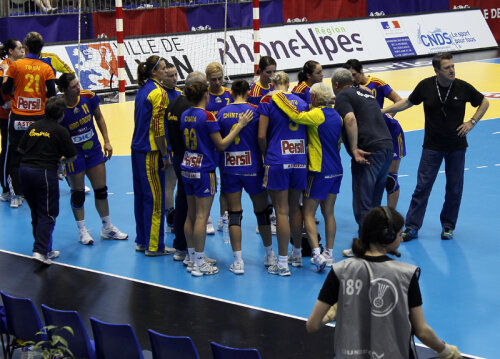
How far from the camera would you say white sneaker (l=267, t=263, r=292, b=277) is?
841 cm

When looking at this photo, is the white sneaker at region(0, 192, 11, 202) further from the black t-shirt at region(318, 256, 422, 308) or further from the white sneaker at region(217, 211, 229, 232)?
the black t-shirt at region(318, 256, 422, 308)

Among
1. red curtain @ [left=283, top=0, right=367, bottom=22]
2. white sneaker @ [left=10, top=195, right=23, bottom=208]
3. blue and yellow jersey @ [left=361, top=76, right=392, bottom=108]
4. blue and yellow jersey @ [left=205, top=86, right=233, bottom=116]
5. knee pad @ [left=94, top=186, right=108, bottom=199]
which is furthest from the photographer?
red curtain @ [left=283, top=0, right=367, bottom=22]

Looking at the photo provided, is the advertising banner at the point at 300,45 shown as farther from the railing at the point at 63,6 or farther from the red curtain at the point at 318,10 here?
the railing at the point at 63,6

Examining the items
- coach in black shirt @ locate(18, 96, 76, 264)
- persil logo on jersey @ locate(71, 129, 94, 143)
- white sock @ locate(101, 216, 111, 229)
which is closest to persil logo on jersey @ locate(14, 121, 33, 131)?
persil logo on jersey @ locate(71, 129, 94, 143)

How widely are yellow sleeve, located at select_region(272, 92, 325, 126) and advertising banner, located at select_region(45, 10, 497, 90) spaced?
10.8m

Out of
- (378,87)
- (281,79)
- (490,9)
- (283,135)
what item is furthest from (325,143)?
(490,9)

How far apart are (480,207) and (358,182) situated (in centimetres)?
254

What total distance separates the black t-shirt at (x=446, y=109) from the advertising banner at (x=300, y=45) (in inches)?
411

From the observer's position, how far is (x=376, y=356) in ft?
14.4

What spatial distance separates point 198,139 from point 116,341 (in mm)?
3114

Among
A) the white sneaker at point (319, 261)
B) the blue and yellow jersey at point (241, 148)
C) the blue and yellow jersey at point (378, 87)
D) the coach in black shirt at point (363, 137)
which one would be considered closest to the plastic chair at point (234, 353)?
the blue and yellow jersey at point (241, 148)

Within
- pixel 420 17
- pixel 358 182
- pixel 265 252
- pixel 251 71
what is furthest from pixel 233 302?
pixel 420 17

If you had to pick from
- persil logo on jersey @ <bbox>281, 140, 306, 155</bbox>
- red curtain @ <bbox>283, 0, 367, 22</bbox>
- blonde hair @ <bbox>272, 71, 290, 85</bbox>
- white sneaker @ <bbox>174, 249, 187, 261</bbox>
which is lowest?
white sneaker @ <bbox>174, 249, 187, 261</bbox>

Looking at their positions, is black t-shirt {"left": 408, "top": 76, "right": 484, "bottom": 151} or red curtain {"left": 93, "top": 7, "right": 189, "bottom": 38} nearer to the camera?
black t-shirt {"left": 408, "top": 76, "right": 484, "bottom": 151}
